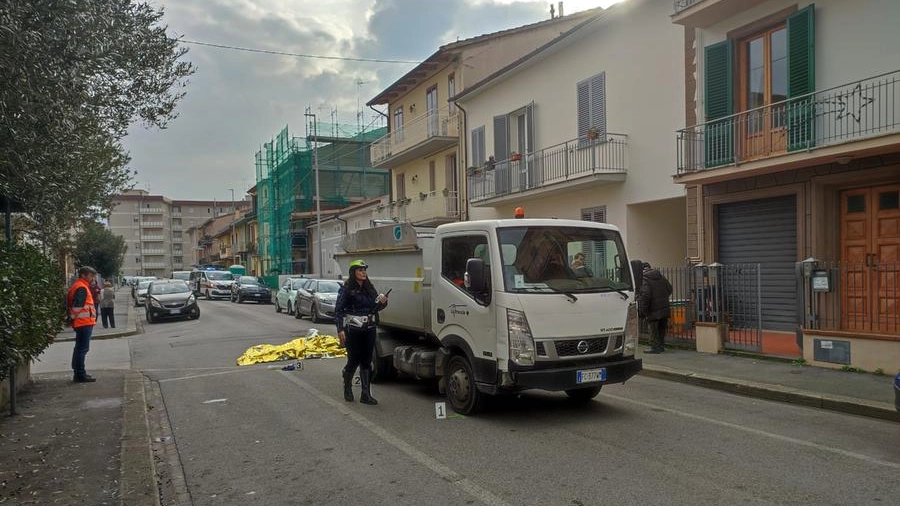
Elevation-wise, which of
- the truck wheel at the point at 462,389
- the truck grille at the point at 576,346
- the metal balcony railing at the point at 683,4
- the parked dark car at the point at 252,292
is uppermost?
the metal balcony railing at the point at 683,4

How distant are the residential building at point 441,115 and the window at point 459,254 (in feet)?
54.6

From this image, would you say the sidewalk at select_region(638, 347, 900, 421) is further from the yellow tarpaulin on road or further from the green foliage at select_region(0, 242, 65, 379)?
the green foliage at select_region(0, 242, 65, 379)

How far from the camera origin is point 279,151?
45.5 meters

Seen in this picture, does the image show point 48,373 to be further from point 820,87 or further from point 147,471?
point 820,87

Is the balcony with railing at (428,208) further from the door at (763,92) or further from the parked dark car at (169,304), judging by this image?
the door at (763,92)

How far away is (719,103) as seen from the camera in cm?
1281

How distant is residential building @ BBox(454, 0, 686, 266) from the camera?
584 inches

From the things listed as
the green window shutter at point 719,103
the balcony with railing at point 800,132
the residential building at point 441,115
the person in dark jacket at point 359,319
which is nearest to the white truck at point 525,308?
the person in dark jacket at point 359,319

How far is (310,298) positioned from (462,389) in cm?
1513

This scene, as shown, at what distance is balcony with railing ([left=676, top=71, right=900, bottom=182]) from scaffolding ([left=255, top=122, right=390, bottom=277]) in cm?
3062

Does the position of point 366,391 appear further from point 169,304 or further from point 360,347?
point 169,304

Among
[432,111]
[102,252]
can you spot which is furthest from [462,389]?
[102,252]

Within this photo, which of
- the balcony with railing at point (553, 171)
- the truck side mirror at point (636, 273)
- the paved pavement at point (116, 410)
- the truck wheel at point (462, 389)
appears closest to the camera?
the paved pavement at point (116, 410)

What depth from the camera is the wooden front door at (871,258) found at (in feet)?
31.5
